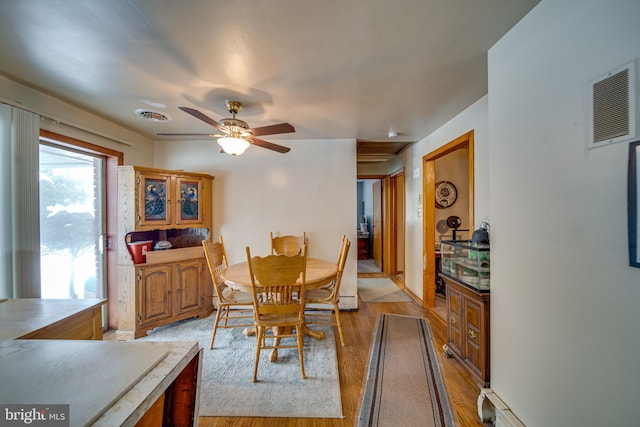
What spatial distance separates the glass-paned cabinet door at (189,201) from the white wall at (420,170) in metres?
3.12

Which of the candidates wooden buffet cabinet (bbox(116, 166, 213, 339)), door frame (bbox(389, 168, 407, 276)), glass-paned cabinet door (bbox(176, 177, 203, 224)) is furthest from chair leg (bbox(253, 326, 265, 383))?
door frame (bbox(389, 168, 407, 276))

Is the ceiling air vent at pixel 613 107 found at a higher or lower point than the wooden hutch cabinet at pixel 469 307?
higher

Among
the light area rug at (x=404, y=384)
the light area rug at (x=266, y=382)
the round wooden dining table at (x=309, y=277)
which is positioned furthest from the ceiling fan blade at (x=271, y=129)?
the light area rug at (x=404, y=384)

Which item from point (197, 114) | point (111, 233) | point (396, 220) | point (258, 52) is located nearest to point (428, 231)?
point (396, 220)

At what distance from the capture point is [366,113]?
2.46m

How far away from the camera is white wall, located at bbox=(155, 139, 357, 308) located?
3361 millimetres

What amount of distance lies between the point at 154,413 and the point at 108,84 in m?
2.36

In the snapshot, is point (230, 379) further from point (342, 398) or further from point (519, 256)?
point (519, 256)

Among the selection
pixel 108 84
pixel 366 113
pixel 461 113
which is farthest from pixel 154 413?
pixel 461 113

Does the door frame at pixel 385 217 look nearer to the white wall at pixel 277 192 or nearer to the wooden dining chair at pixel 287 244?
the white wall at pixel 277 192

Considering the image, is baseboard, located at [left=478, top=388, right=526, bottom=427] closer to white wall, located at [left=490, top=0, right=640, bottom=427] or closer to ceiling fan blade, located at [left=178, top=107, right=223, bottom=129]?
white wall, located at [left=490, top=0, right=640, bottom=427]

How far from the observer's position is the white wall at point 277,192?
11.0 feet

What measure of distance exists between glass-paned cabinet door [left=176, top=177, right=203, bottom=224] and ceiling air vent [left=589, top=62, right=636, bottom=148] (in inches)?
139

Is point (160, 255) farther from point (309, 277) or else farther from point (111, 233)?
point (309, 277)
